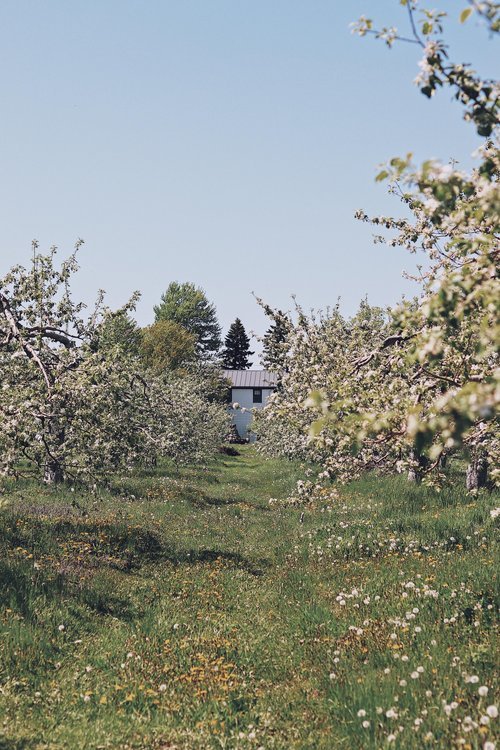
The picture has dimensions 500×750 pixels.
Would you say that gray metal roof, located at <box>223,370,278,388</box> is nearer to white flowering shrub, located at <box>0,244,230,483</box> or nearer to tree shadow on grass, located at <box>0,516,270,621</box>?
white flowering shrub, located at <box>0,244,230,483</box>

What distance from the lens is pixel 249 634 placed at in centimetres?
992

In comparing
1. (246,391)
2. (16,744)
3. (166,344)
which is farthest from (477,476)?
(246,391)

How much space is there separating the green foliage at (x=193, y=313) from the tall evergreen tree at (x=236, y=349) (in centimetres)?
222

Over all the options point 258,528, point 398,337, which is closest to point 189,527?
point 258,528

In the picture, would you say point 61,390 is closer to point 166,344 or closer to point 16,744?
point 16,744

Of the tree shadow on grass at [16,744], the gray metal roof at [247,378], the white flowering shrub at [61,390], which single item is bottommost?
the tree shadow on grass at [16,744]

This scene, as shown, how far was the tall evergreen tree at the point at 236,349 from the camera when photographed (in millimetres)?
118812

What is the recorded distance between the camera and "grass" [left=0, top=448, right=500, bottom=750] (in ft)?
22.9

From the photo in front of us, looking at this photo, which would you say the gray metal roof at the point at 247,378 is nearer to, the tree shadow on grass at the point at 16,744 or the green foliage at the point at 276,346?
the green foliage at the point at 276,346

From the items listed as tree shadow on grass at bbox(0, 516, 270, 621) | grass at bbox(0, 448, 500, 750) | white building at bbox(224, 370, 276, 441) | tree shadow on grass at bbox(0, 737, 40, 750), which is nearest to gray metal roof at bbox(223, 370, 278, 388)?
white building at bbox(224, 370, 276, 441)

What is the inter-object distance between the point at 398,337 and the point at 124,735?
656 centimetres

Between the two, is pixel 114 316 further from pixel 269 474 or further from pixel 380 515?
pixel 269 474

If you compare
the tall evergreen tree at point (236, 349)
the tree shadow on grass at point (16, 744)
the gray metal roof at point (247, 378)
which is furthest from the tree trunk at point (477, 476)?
the tall evergreen tree at point (236, 349)

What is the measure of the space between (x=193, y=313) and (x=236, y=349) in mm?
12015
